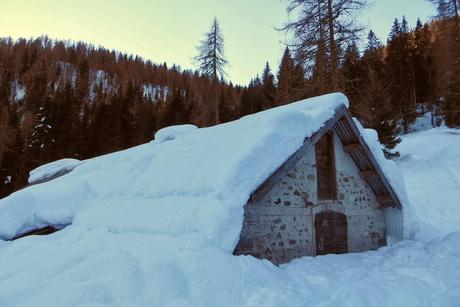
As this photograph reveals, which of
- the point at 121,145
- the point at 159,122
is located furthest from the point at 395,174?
the point at 159,122

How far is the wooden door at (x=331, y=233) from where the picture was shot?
8.81 metres

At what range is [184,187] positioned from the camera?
7.41 meters

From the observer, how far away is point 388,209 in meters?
10.6

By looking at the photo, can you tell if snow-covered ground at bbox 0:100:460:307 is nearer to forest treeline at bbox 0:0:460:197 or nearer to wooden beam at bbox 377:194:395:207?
wooden beam at bbox 377:194:395:207

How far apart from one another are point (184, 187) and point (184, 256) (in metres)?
2.00

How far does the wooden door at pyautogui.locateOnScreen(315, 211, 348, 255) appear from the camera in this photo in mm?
8812

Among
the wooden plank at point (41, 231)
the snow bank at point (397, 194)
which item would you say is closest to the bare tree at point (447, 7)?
the snow bank at point (397, 194)

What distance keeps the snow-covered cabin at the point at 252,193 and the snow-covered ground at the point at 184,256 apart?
0.04 meters

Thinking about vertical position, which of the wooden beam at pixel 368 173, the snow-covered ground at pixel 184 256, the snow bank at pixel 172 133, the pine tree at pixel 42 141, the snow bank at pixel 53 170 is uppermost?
the pine tree at pixel 42 141

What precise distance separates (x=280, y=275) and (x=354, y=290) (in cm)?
120

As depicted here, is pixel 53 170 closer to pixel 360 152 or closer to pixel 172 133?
pixel 172 133

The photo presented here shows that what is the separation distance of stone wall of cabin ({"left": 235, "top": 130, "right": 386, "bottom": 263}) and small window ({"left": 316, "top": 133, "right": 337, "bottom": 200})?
0.17 metres

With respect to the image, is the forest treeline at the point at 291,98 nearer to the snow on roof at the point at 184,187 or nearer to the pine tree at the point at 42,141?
the pine tree at the point at 42,141

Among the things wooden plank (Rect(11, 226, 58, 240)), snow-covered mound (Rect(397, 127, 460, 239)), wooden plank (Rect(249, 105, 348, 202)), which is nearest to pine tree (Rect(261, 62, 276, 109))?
snow-covered mound (Rect(397, 127, 460, 239))
